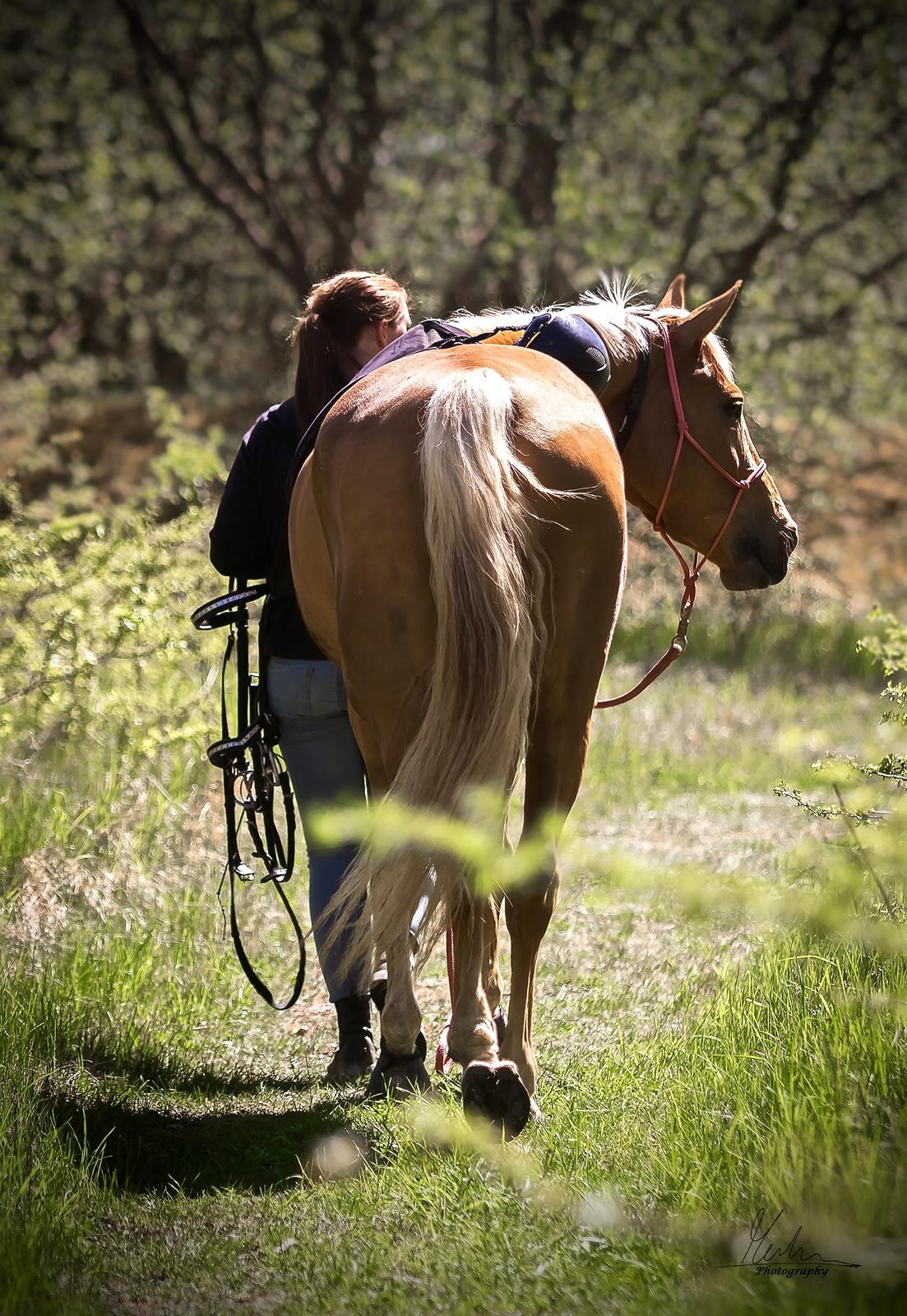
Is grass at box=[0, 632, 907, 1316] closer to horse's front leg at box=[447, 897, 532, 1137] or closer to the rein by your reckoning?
horse's front leg at box=[447, 897, 532, 1137]

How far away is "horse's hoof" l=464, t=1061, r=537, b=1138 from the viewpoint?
266 centimetres

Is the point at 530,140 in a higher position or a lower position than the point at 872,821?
higher

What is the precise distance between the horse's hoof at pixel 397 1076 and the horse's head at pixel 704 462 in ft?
5.69

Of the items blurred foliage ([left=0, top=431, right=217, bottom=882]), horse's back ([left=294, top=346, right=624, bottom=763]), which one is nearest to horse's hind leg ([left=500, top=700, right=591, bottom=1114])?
horse's back ([left=294, top=346, right=624, bottom=763])

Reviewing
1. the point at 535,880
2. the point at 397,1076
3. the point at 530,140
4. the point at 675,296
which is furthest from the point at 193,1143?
the point at 530,140

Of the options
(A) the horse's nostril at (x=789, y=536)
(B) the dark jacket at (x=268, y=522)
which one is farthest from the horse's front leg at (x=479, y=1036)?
(A) the horse's nostril at (x=789, y=536)

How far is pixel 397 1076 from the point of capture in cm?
320

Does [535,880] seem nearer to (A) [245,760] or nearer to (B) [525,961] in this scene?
(B) [525,961]

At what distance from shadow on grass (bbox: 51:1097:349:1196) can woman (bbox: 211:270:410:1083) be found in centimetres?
41

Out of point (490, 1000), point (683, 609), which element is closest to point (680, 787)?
point (683, 609)

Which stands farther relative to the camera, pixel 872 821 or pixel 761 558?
pixel 761 558

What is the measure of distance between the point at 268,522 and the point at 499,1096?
1.72 meters

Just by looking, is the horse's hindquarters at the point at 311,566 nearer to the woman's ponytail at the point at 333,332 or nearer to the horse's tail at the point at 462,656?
the woman's ponytail at the point at 333,332

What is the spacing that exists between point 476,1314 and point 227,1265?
1.89 ft
